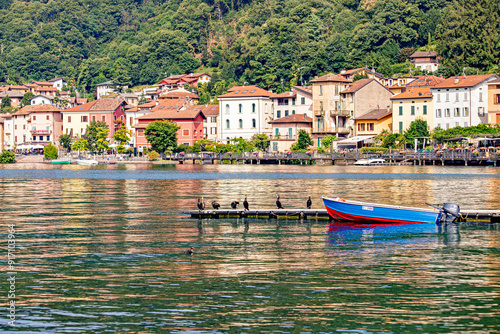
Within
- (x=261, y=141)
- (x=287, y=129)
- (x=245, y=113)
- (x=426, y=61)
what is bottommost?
(x=261, y=141)

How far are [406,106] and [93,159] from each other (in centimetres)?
6128

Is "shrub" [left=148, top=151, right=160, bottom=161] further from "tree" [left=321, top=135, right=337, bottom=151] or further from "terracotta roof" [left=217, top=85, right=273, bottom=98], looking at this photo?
"tree" [left=321, top=135, right=337, bottom=151]

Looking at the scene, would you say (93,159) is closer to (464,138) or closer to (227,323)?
(464,138)

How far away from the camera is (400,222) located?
4078cm

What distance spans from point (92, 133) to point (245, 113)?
1388 inches

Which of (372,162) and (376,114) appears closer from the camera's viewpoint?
(372,162)

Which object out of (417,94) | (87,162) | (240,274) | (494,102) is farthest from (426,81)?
(240,274)

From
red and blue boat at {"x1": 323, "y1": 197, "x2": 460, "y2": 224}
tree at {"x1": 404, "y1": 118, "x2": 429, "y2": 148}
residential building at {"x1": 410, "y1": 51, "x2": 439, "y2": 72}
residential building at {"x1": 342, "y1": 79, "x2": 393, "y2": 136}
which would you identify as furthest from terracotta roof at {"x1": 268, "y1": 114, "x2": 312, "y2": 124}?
red and blue boat at {"x1": 323, "y1": 197, "x2": 460, "y2": 224}

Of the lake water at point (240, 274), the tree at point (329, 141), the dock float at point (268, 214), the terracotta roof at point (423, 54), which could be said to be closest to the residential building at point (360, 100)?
the tree at point (329, 141)

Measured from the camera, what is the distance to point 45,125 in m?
163

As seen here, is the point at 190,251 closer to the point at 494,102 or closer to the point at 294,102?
the point at 494,102

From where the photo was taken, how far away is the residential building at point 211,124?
136 meters

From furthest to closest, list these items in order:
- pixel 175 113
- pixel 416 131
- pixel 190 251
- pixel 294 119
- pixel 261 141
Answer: pixel 175 113 → pixel 261 141 → pixel 294 119 → pixel 416 131 → pixel 190 251

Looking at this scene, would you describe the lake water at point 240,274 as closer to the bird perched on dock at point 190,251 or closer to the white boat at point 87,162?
the bird perched on dock at point 190,251
